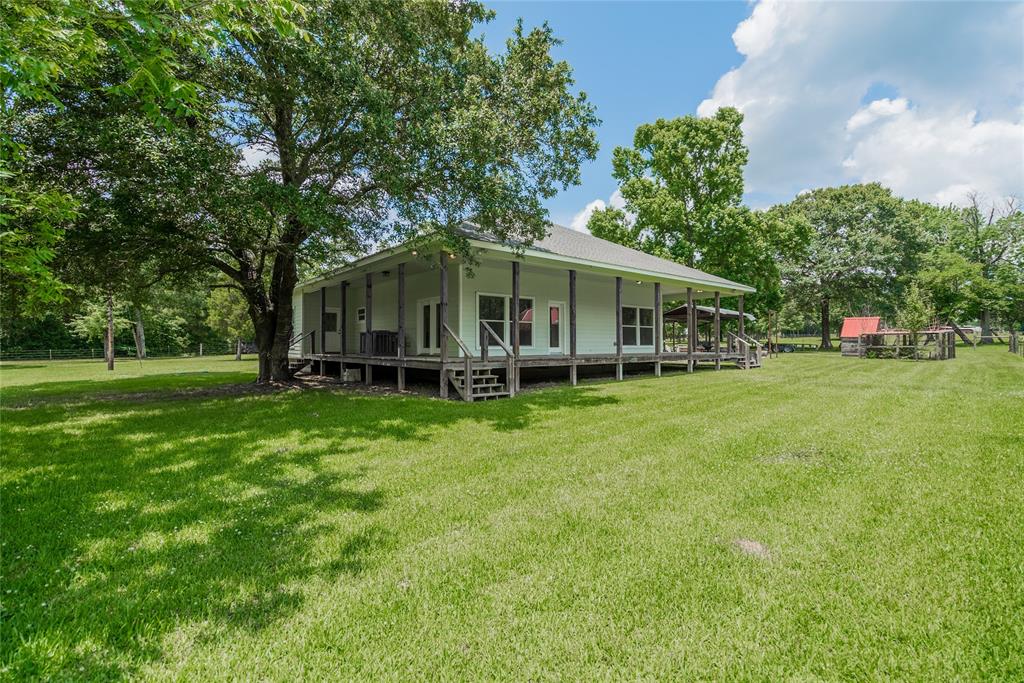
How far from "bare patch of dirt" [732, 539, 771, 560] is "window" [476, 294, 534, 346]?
10313 millimetres

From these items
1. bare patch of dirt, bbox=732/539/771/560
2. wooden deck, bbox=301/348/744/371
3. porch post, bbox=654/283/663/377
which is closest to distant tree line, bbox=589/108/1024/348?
porch post, bbox=654/283/663/377

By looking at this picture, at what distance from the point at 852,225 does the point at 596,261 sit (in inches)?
1450

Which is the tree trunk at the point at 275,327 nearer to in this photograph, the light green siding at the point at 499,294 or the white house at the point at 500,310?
the white house at the point at 500,310

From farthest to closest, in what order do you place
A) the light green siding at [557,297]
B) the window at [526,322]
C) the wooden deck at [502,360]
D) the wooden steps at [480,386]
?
the window at [526,322]
the light green siding at [557,297]
the wooden deck at [502,360]
the wooden steps at [480,386]

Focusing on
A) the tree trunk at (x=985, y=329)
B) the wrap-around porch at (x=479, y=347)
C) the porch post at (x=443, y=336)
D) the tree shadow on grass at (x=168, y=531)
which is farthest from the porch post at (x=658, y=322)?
the tree trunk at (x=985, y=329)

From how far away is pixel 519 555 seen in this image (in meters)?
3.06

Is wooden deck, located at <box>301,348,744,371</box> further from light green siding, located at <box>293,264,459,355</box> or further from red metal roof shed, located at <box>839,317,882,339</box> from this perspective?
red metal roof shed, located at <box>839,317,882,339</box>

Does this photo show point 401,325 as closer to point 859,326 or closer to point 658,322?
point 658,322

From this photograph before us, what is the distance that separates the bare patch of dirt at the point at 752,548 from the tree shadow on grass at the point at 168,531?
2468 mm

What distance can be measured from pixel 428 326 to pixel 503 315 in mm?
2395

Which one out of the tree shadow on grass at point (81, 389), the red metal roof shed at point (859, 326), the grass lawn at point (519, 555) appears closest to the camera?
the grass lawn at point (519, 555)

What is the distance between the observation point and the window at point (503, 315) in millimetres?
13422

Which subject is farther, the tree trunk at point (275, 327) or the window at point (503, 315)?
the window at point (503, 315)

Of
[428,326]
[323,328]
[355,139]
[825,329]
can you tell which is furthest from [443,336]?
[825,329]
